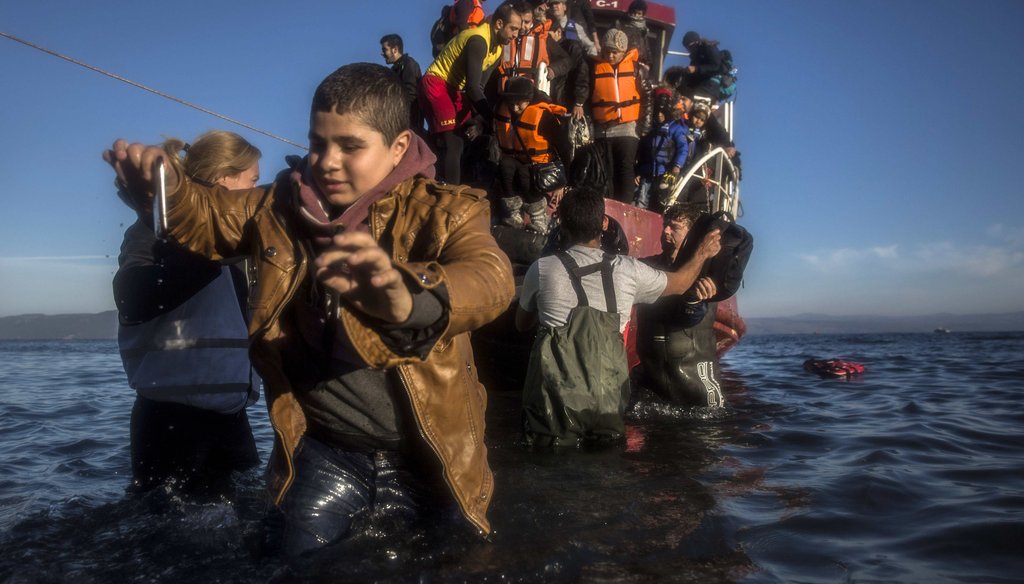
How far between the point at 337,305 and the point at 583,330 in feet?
10.5

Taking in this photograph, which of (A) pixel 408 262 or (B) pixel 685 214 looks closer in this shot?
(A) pixel 408 262

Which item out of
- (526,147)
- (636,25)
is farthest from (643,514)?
(636,25)

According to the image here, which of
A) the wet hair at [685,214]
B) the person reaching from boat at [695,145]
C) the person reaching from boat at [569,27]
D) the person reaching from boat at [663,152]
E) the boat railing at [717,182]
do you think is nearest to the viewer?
the wet hair at [685,214]

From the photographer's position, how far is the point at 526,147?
25.1ft

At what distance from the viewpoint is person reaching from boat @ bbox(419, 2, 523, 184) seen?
7520 mm

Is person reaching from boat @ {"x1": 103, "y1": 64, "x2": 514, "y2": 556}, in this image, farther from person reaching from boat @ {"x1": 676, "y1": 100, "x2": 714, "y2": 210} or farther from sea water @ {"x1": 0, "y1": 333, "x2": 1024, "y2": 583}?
person reaching from boat @ {"x1": 676, "y1": 100, "x2": 714, "y2": 210}

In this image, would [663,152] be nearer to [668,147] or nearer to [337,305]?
[668,147]

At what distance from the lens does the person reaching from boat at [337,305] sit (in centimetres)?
228

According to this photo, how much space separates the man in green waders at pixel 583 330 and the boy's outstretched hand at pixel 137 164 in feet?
10.5

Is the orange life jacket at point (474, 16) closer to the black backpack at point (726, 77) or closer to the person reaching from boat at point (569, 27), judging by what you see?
the person reaching from boat at point (569, 27)

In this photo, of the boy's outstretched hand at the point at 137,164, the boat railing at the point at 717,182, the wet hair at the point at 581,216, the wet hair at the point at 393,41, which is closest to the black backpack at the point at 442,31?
the wet hair at the point at 393,41

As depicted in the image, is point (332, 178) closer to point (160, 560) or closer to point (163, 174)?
point (163, 174)

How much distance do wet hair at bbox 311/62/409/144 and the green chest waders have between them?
292 centimetres

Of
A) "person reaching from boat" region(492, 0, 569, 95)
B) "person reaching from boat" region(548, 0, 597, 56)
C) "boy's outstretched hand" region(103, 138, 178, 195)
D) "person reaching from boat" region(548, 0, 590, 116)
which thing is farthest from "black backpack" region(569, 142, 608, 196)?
"boy's outstretched hand" region(103, 138, 178, 195)
